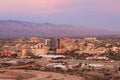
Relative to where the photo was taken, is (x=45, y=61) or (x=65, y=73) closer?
(x=65, y=73)

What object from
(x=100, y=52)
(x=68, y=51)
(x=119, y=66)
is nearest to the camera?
(x=119, y=66)

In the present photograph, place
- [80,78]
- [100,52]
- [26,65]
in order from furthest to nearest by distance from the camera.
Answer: [100,52]
[26,65]
[80,78]

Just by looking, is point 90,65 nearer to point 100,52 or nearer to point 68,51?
point 100,52

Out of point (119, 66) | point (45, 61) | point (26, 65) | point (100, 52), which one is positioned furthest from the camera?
point (100, 52)

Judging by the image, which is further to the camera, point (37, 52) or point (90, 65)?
point (37, 52)

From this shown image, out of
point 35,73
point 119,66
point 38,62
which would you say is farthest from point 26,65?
point 119,66

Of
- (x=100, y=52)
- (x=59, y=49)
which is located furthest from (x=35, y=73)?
(x=59, y=49)

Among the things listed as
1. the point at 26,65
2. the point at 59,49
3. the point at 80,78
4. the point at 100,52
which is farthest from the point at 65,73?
the point at 59,49

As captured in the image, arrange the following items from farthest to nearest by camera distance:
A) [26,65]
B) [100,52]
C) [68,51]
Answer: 1. [68,51]
2. [100,52]
3. [26,65]

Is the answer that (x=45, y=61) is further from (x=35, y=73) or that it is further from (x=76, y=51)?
(x=76, y=51)
